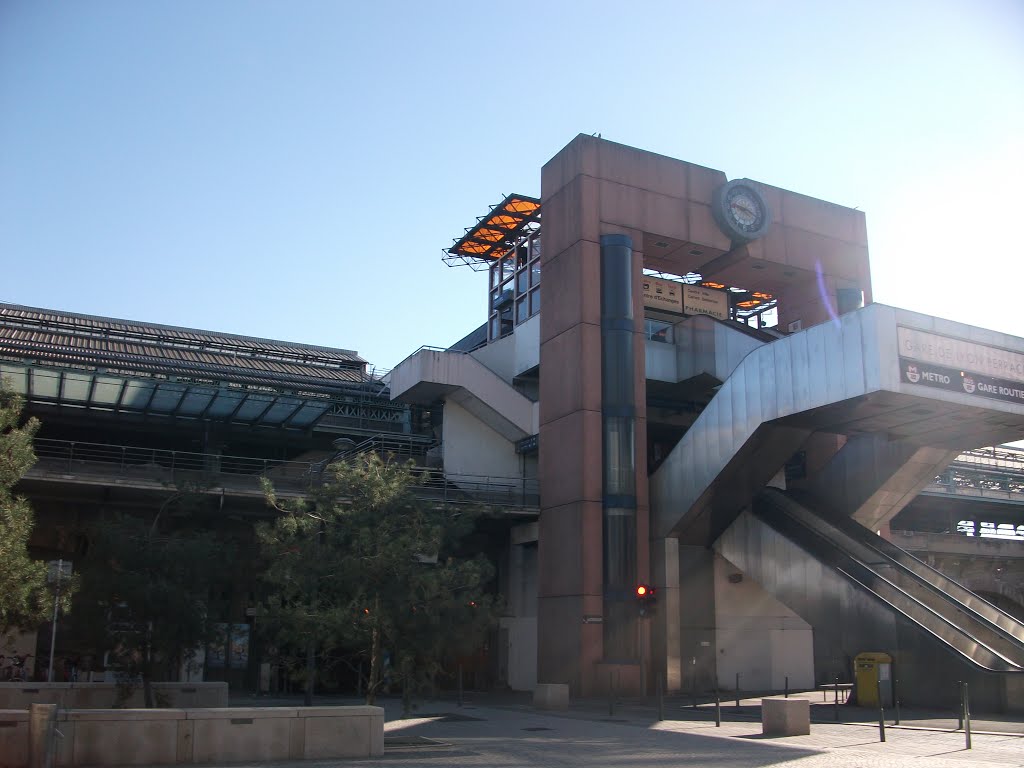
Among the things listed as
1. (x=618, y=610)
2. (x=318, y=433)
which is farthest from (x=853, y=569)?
(x=318, y=433)

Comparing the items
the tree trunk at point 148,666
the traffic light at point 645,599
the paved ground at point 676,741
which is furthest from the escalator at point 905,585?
the tree trunk at point 148,666

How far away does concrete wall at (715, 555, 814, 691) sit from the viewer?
40.4 meters

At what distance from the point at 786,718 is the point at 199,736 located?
39.8 feet

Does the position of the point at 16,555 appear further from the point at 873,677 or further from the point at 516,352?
the point at 516,352

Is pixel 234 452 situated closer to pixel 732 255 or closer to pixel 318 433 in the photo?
pixel 318 433

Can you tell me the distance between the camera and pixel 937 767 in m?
16.4

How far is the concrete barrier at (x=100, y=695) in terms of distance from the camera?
2264 centimetres

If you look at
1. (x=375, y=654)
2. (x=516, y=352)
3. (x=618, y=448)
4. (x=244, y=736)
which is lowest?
(x=244, y=736)

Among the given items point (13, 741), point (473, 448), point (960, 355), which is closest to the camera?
point (13, 741)

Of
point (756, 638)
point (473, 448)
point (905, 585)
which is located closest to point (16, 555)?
point (905, 585)

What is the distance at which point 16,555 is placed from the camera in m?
20.3

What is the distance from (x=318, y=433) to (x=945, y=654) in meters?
32.2

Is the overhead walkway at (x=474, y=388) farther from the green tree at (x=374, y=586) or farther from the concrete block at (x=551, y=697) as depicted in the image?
the green tree at (x=374, y=586)

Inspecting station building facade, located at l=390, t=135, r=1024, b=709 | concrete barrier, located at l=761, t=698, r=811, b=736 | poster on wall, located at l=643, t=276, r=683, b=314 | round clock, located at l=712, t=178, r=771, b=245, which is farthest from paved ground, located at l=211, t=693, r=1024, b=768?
poster on wall, located at l=643, t=276, r=683, b=314
